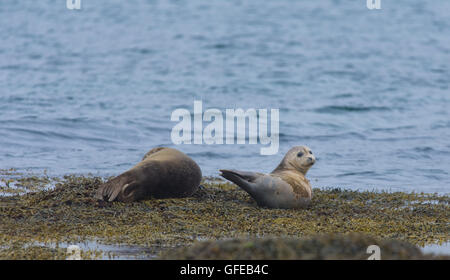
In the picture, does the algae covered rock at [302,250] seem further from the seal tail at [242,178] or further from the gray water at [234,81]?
the gray water at [234,81]

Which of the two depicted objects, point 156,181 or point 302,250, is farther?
point 156,181

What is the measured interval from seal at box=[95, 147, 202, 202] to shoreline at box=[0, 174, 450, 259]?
13 centimetres

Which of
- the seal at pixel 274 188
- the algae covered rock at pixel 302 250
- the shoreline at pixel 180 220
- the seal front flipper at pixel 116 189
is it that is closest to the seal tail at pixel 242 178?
the seal at pixel 274 188

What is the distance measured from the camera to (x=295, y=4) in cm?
3847

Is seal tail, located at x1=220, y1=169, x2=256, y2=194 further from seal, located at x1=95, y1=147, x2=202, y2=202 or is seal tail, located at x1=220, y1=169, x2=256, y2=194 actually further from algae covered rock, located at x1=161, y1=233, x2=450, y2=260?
algae covered rock, located at x1=161, y1=233, x2=450, y2=260

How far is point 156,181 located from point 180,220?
111cm

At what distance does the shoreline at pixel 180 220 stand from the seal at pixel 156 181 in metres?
0.13

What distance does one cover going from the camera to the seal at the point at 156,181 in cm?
805

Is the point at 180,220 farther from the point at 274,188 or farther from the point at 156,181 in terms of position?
the point at 274,188

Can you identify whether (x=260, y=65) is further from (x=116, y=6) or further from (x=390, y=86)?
(x=116, y=6)

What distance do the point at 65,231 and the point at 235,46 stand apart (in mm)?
21210

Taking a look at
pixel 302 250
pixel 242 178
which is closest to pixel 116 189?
pixel 242 178

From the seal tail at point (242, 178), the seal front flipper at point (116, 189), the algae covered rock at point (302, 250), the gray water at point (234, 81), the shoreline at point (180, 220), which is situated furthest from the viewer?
the gray water at point (234, 81)

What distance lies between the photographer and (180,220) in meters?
7.23
